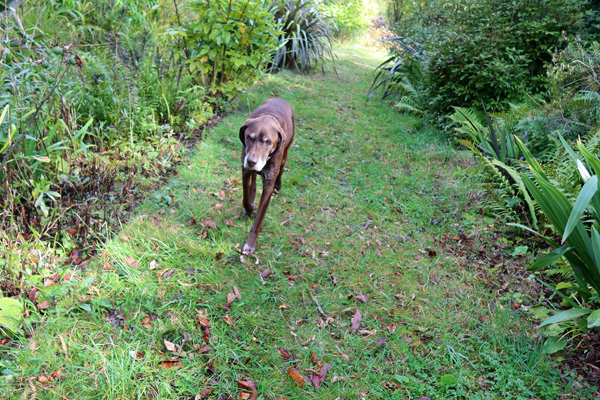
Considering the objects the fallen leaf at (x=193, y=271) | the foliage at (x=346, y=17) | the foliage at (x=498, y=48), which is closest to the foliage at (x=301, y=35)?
the foliage at (x=346, y=17)

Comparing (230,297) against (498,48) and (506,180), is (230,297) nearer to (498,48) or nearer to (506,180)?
(506,180)

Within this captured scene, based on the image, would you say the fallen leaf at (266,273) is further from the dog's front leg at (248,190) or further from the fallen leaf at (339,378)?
the fallen leaf at (339,378)

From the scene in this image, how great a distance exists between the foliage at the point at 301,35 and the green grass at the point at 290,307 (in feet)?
18.3

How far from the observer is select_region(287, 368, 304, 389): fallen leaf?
7.81 ft

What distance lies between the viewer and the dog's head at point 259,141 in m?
3.03

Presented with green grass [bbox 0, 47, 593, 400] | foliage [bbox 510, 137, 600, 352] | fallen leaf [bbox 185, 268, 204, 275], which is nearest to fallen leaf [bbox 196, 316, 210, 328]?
green grass [bbox 0, 47, 593, 400]

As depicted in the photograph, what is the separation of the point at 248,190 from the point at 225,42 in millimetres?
2840

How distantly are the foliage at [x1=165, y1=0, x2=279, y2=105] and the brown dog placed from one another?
83.3 inches

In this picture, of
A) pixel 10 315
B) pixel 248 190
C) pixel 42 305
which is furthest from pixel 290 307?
pixel 10 315

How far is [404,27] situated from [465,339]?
343 inches

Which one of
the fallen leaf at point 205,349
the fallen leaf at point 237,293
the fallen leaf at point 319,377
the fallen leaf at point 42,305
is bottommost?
the fallen leaf at point 319,377

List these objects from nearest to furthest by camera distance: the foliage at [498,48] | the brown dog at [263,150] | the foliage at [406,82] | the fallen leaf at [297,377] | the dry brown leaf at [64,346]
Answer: the dry brown leaf at [64,346]
the fallen leaf at [297,377]
the brown dog at [263,150]
the foliage at [498,48]
the foliage at [406,82]

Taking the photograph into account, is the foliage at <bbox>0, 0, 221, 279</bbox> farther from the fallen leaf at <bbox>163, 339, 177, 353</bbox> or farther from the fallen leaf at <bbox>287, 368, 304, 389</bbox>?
the fallen leaf at <bbox>287, 368, 304, 389</bbox>

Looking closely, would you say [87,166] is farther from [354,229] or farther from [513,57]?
[513,57]
